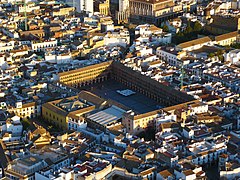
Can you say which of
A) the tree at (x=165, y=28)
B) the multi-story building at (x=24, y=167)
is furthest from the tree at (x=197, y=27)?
the multi-story building at (x=24, y=167)

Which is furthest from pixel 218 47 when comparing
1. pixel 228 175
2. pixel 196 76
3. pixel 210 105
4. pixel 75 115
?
pixel 228 175

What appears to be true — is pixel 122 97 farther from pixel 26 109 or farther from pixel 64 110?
pixel 26 109

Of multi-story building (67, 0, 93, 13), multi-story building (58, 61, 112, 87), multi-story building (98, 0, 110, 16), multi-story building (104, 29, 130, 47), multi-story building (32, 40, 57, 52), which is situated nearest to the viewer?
multi-story building (58, 61, 112, 87)

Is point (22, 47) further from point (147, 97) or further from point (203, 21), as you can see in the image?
point (203, 21)

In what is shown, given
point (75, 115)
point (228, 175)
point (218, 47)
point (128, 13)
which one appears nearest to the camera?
point (228, 175)

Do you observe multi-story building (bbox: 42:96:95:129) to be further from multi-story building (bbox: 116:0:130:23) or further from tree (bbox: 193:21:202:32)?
multi-story building (bbox: 116:0:130:23)

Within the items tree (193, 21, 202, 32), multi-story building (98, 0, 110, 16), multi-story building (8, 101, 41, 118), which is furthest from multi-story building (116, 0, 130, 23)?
multi-story building (8, 101, 41, 118)

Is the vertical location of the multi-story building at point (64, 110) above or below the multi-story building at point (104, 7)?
below

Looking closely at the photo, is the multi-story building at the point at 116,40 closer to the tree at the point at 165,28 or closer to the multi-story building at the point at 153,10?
the tree at the point at 165,28
